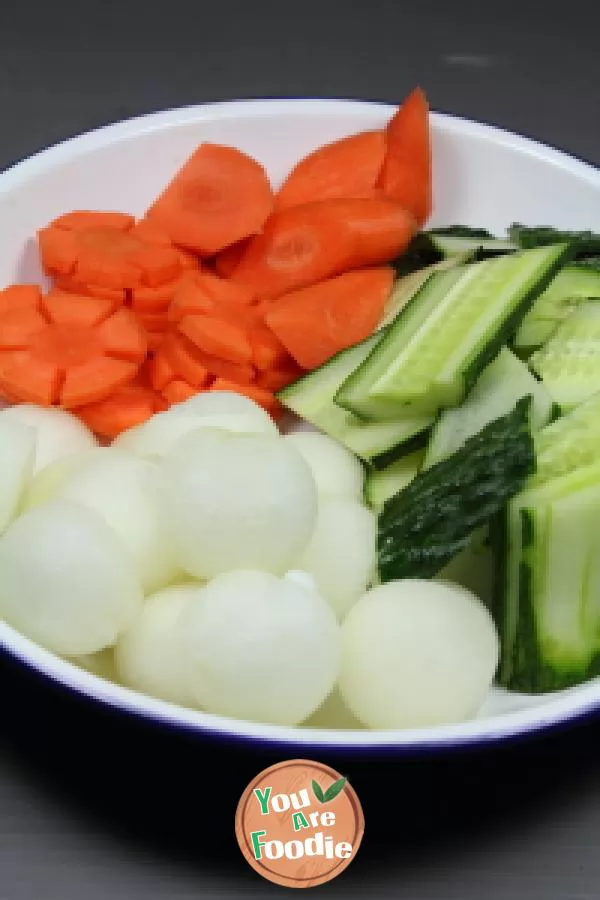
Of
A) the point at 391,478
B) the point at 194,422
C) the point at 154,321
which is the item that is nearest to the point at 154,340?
the point at 154,321

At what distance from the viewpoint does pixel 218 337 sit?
4.99 ft

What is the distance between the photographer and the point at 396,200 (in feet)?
5.79

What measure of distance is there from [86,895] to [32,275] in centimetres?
96

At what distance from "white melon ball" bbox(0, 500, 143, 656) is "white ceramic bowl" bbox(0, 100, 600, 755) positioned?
2.29 ft

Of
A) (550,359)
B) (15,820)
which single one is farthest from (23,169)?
(15,820)

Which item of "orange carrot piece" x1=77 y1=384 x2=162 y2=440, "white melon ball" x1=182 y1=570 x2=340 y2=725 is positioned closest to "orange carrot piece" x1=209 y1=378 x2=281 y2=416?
"orange carrot piece" x1=77 y1=384 x2=162 y2=440

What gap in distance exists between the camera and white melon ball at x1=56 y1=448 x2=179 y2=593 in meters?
1.13

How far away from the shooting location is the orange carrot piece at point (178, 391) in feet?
5.10

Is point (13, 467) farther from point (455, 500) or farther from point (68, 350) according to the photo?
point (455, 500)

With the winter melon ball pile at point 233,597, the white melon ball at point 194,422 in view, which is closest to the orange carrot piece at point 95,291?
the white melon ball at point 194,422

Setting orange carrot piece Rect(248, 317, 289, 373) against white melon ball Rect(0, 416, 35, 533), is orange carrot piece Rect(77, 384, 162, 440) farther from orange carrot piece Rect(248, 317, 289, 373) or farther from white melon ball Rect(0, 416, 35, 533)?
white melon ball Rect(0, 416, 35, 533)

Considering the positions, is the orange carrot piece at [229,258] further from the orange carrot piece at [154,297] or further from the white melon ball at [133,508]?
the white melon ball at [133,508]

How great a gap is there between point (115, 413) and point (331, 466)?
0.37 metres

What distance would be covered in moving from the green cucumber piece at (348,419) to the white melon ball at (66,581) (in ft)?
1.32
